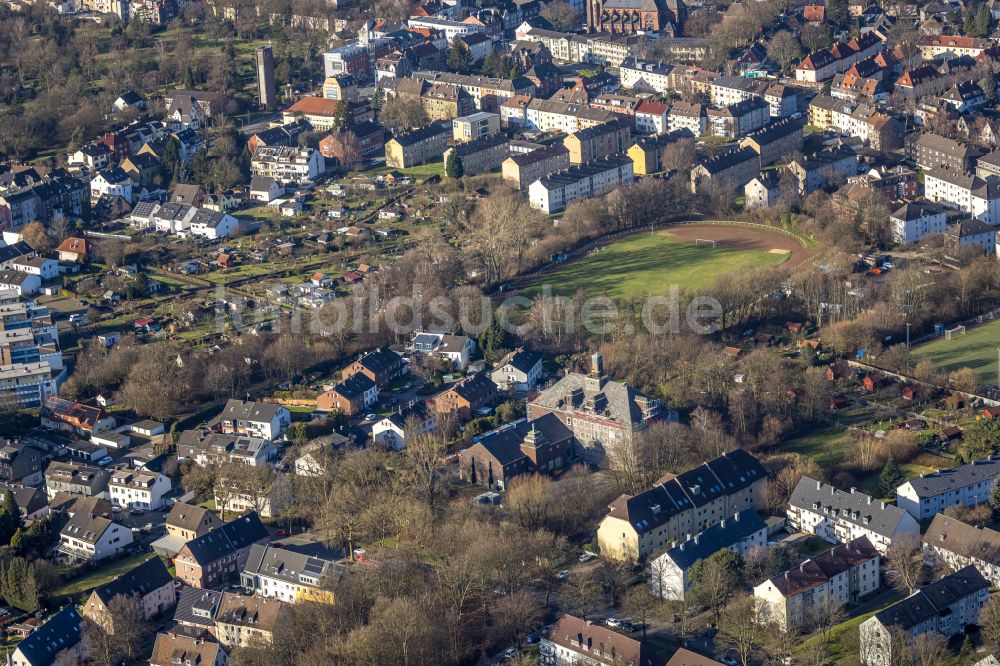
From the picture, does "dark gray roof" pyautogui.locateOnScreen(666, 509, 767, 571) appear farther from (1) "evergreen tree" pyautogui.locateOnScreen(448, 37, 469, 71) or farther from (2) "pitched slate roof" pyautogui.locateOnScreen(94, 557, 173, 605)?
(1) "evergreen tree" pyautogui.locateOnScreen(448, 37, 469, 71)

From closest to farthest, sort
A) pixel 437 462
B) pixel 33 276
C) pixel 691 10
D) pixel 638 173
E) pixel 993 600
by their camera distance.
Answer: pixel 993 600
pixel 437 462
pixel 33 276
pixel 638 173
pixel 691 10

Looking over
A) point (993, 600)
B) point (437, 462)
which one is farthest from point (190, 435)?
point (993, 600)

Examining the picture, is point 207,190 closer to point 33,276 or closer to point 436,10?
point 33,276

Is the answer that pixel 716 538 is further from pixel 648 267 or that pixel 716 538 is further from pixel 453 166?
pixel 453 166

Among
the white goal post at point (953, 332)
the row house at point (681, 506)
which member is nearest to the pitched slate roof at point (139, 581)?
the row house at point (681, 506)

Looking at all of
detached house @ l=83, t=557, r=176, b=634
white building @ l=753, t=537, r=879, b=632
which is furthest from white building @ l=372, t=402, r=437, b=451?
white building @ l=753, t=537, r=879, b=632

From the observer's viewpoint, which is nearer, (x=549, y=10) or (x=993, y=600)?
(x=993, y=600)

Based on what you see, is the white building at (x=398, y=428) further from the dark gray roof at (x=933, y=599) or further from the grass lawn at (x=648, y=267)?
the dark gray roof at (x=933, y=599)
